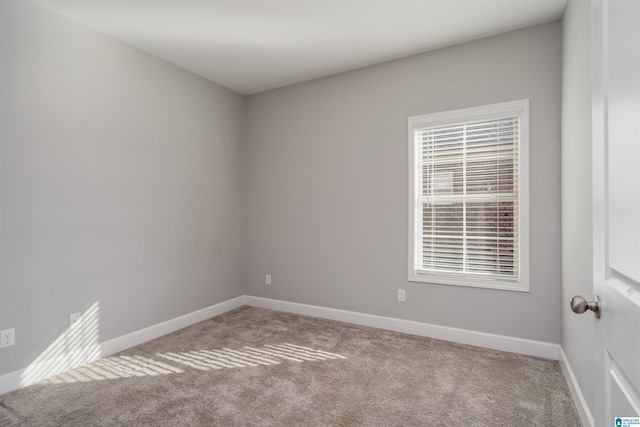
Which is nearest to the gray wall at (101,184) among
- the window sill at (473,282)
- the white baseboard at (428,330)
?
the white baseboard at (428,330)

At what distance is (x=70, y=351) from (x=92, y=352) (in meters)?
0.17

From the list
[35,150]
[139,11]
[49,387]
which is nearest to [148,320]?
[49,387]

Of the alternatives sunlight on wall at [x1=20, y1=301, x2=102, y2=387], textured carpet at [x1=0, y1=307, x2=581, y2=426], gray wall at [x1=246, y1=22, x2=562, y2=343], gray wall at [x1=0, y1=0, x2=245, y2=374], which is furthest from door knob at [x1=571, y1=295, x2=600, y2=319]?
sunlight on wall at [x1=20, y1=301, x2=102, y2=387]

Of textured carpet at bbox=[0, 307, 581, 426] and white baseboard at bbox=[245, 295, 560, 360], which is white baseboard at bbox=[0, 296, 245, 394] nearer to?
textured carpet at bbox=[0, 307, 581, 426]

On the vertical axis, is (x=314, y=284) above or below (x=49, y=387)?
above

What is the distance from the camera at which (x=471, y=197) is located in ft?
9.97

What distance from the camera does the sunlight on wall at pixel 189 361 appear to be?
2.48 meters

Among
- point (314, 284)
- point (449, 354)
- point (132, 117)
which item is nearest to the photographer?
point (449, 354)

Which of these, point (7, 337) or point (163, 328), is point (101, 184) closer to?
point (7, 337)

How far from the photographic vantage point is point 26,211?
2.33 metres

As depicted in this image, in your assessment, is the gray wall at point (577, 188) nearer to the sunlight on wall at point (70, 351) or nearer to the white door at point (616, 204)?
the white door at point (616, 204)

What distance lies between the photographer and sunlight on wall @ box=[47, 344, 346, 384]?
2480 millimetres

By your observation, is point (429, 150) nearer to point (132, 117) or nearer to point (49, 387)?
point (132, 117)

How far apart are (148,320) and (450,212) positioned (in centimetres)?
311
